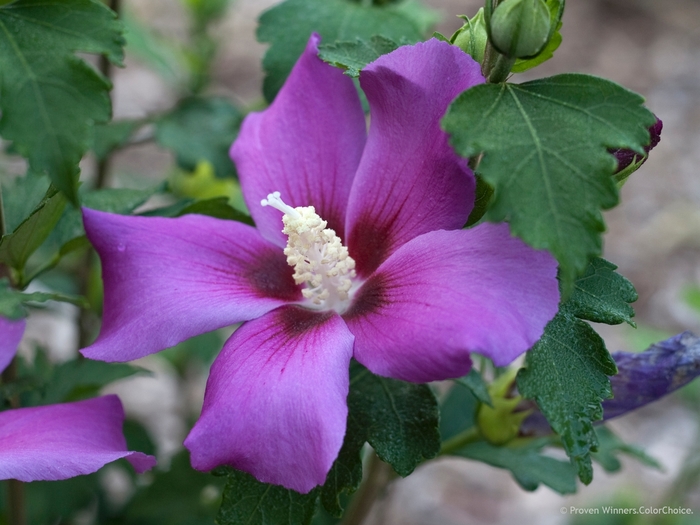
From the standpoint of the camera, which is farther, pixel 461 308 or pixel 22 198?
pixel 22 198

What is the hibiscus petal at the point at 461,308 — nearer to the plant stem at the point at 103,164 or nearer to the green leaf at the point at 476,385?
the green leaf at the point at 476,385

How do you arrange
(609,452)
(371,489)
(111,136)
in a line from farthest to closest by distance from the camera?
(111,136) < (609,452) < (371,489)

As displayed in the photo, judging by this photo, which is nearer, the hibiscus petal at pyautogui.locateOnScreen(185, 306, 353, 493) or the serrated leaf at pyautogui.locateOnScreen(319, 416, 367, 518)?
the hibiscus petal at pyautogui.locateOnScreen(185, 306, 353, 493)

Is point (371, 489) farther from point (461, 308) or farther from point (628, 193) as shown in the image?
point (628, 193)

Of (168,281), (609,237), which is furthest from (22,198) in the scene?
(609,237)

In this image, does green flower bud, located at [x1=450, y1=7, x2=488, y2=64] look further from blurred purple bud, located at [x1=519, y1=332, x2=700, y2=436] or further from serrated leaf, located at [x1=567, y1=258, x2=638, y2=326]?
blurred purple bud, located at [x1=519, y1=332, x2=700, y2=436]

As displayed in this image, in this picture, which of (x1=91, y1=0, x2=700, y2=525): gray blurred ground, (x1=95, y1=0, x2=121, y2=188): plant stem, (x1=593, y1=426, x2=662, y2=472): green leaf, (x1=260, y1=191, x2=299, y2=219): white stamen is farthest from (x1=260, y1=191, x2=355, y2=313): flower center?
(x1=91, y1=0, x2=700, y2=525): gray blurred ground
